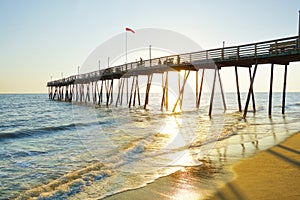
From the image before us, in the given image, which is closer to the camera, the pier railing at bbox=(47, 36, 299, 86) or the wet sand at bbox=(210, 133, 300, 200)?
the wet sand at bbox=(210, 133, 300, 200)

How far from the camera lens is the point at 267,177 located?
6.00 m

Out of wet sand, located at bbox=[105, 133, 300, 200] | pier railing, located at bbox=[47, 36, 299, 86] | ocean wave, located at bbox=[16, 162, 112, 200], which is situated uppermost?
pier railing, located at bbox=[47, 36, 299, 86]

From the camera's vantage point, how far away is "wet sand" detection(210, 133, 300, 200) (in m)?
5.03

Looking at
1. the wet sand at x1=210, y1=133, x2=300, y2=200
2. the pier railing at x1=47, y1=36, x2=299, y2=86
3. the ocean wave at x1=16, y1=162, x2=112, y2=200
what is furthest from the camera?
the pier railing at x1=47, y1=36, x2=299, y2=86

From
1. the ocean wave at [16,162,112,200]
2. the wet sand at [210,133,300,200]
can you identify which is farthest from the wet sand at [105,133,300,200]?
the ocean wave at [16,162,112,200]

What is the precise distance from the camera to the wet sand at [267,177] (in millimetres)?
5031

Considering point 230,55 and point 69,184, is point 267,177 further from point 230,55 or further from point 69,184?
point 230,55

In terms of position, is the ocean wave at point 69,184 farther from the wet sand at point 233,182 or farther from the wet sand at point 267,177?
the wet sand at point 267,177

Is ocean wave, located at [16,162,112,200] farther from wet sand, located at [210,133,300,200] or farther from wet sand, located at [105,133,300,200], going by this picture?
wet sand, located at [210,133,300,200]

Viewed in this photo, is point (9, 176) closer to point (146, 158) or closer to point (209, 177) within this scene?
point (146, 158)

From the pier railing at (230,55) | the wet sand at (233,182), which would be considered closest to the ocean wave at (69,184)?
the wet sand at (233,182)

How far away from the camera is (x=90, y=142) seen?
13.1 meters

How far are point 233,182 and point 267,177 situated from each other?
83 centimetres

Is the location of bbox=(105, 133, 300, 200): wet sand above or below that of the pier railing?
below
